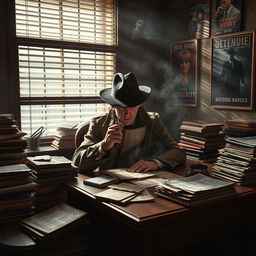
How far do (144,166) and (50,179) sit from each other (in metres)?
0.64

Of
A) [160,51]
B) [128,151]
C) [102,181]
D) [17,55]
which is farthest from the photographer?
[160,51]

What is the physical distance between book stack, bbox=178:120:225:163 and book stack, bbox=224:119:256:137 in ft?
0.29

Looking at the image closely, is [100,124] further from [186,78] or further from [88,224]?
[186,78]

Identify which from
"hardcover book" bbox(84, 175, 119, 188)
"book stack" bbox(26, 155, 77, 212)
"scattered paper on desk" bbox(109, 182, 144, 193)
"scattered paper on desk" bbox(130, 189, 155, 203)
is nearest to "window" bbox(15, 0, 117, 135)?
"book stack" bbox(26, 155, 77, 212)

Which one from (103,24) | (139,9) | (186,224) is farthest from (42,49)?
(186,224)

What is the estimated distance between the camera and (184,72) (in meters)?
4.04

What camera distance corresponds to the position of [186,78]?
4016 mm

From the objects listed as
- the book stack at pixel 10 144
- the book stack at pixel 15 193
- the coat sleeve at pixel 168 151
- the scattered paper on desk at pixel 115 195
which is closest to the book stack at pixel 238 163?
the coat sleeve at pixel 168 151

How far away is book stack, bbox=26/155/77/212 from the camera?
217 centimetres

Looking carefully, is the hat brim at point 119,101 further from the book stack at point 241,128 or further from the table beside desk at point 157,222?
the book stack at point 241,128

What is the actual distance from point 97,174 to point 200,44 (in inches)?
86.7

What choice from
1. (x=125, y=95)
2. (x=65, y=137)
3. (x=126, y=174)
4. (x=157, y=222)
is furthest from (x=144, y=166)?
(x=65, y=137)

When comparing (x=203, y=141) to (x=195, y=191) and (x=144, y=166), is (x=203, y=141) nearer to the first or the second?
(x=144, y=166)

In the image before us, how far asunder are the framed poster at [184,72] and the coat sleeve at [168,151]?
1.22 metres
